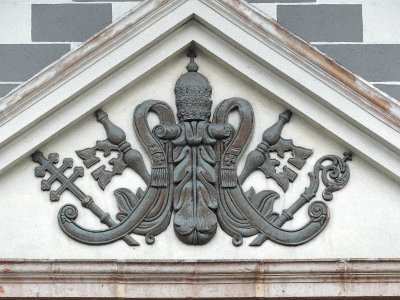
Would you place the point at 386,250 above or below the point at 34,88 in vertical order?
below

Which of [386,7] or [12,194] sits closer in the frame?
[12,194]

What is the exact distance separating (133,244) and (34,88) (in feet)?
2.54

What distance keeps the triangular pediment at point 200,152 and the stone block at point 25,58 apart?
0.52 metres

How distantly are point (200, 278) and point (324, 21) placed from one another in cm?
146

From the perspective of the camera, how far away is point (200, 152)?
31.1 ft

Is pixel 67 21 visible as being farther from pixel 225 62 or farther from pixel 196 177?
pixel 196 177

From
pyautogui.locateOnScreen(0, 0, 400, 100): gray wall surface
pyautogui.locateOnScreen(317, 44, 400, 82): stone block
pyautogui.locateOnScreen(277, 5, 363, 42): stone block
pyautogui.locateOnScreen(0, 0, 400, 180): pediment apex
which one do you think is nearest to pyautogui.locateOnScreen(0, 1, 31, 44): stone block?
pyautogui.locateOnScreen(0, 0, 400, 100): gray wall surface

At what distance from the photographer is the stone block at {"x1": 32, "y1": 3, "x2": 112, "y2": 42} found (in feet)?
32.8

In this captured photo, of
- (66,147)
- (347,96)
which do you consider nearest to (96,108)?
(66,147)

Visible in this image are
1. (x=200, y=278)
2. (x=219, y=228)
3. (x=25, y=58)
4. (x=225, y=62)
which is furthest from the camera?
(x=25, y=58)

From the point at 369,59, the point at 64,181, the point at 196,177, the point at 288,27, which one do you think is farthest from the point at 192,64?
the point at 369,59

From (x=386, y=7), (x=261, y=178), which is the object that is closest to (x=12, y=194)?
(x=261, y=178)

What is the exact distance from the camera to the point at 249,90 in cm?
961

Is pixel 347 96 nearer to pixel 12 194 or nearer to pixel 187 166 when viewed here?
pixel 187 166
